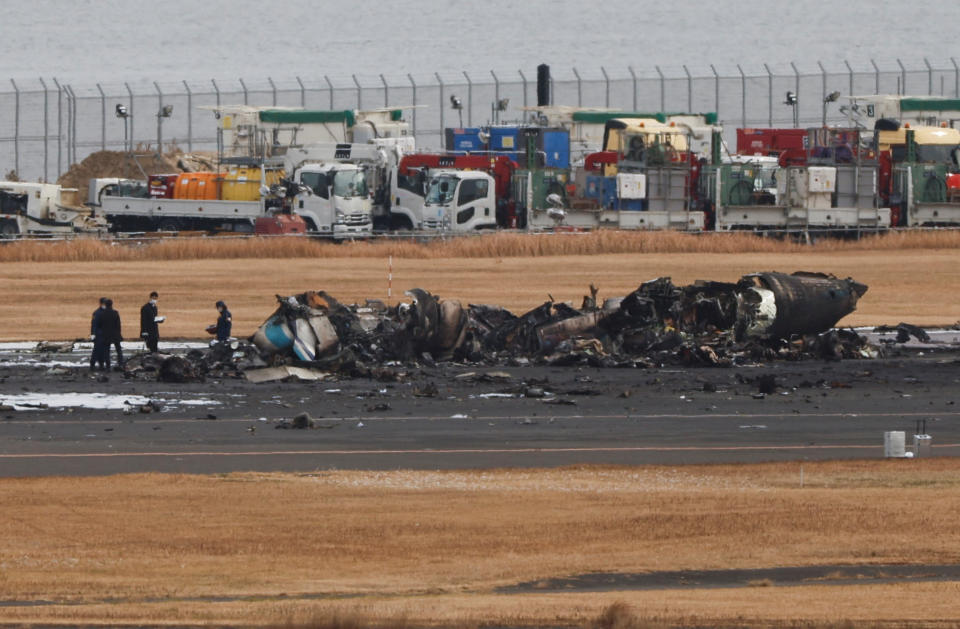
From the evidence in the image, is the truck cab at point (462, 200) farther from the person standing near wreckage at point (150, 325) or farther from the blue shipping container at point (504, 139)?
the person standing near wreckage at point (150, 325)

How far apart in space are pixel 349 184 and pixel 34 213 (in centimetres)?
1303

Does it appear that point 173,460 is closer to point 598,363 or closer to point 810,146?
point 598,363

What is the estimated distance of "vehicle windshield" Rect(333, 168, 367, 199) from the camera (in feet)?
206

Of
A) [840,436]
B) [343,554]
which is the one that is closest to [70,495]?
[343,554]

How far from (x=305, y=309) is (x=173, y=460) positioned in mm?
10708

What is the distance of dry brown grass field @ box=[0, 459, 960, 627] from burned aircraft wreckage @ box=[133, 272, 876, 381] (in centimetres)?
1153

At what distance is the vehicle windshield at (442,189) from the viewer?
62531mm

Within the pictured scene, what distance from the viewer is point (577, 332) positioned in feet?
A: 111

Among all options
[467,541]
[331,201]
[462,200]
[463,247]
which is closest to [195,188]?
[331,201]

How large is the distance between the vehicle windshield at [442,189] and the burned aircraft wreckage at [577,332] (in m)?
27.1

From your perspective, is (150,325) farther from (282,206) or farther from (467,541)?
(282,206)

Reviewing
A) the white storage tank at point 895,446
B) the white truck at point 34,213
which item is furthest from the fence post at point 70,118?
the white storage tank at point 895,446

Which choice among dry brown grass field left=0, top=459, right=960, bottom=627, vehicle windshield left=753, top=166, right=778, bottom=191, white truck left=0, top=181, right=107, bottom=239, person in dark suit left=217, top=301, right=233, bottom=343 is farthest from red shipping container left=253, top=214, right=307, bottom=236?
dry brown grass field left=0, top=459, right=960, bottom=627

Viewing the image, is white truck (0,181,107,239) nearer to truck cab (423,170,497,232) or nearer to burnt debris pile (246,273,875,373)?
truck cab (423,170,497,232)
